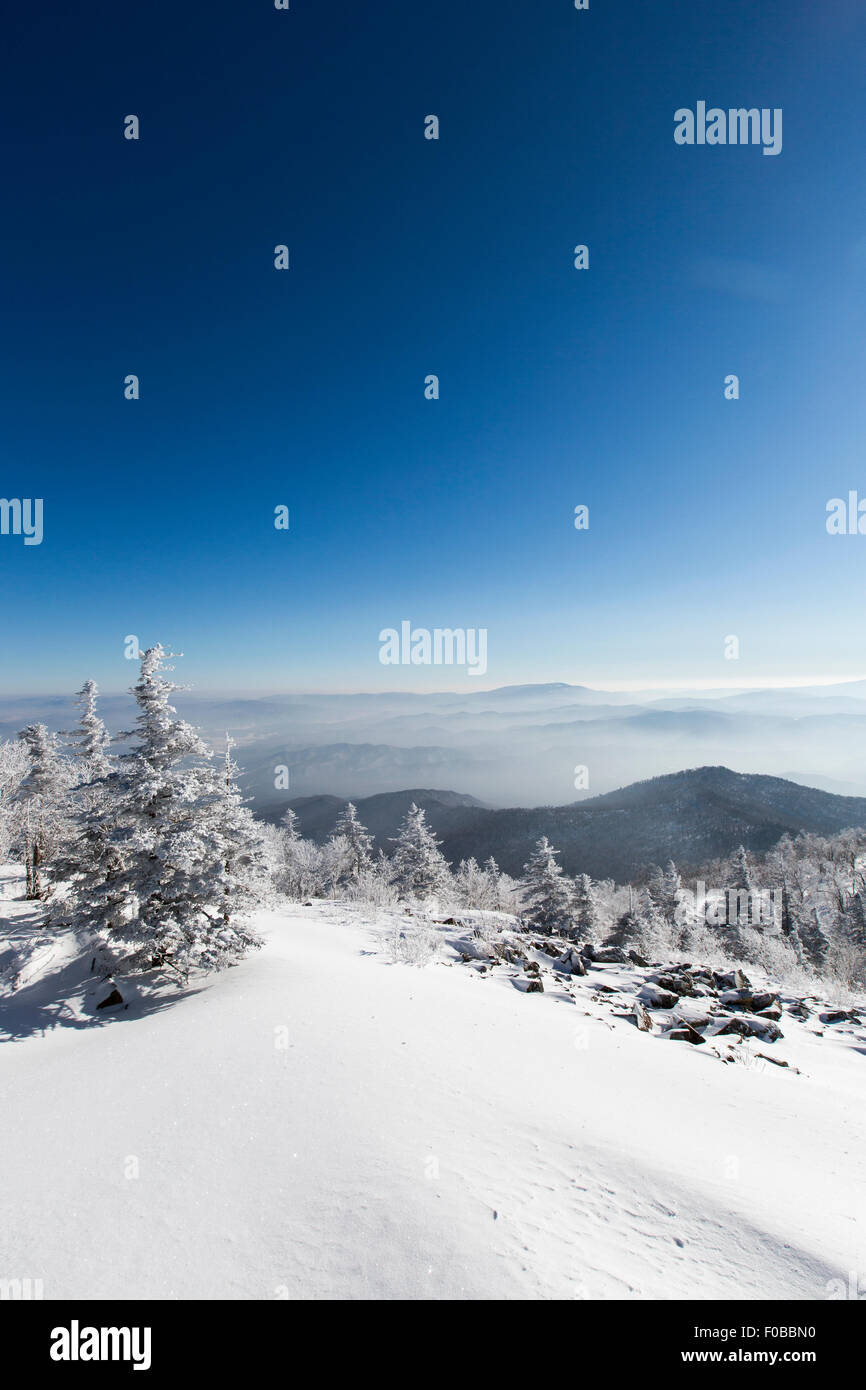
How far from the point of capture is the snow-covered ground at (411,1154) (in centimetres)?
447

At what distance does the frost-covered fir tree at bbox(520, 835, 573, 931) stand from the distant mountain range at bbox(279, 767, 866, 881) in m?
102

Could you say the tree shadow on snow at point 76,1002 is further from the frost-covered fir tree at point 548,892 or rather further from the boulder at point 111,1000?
the frost-covered fir tree at point 548,892

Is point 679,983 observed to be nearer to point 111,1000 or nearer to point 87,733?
point 111,1000

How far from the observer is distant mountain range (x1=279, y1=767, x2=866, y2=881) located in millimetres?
142500

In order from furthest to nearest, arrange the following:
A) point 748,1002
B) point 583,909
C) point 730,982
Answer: point 583,909, point 730,982, point 748,1002

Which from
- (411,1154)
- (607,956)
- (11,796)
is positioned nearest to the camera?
(411,1154)

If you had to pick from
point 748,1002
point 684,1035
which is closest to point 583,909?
point 748,1002

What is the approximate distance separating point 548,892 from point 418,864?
1119cm

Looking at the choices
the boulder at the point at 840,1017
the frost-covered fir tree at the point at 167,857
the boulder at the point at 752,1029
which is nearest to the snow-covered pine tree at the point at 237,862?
the frost-covered fir tree at the point at 167,857

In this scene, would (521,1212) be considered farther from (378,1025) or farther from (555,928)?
(555,928)

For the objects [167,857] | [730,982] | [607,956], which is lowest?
[607,956]

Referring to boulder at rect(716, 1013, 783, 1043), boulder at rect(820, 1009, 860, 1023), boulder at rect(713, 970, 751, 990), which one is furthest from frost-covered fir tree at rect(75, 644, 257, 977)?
boulder at rect(820, 1009, 860, 1023)

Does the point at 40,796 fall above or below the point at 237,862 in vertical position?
below

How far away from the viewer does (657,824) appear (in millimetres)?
160375
